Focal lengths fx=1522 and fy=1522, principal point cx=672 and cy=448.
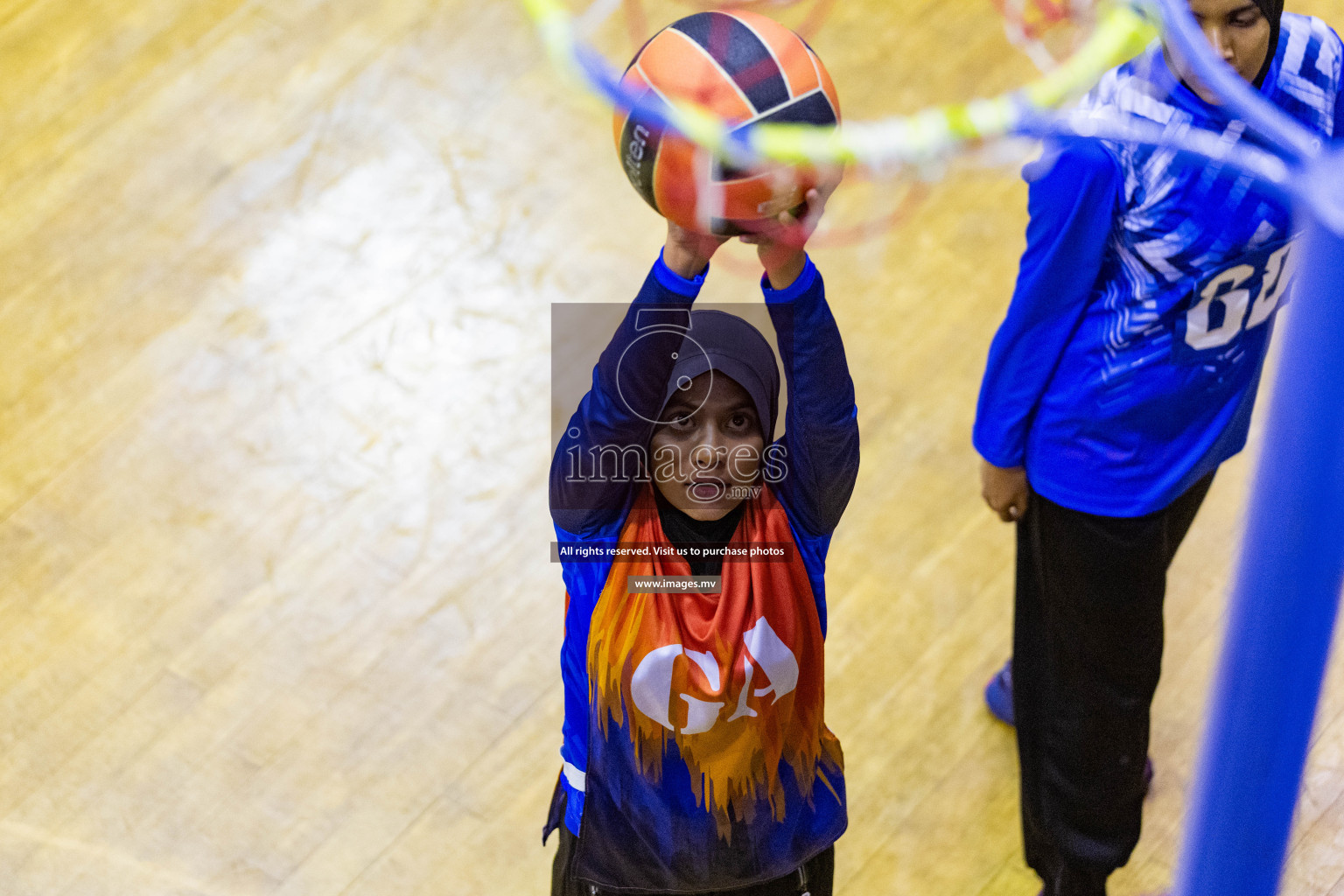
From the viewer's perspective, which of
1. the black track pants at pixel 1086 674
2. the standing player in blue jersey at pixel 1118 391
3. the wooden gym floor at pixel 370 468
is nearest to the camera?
the standing player in blue jersey at pixel 1118 391

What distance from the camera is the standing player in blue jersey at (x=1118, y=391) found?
1606 millimetres

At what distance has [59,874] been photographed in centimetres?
223

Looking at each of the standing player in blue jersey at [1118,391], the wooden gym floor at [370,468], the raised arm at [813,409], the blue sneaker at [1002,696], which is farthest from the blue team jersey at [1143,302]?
the wooden gym floor at [370,468]

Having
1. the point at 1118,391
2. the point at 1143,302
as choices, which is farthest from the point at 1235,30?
the point at 1118,391

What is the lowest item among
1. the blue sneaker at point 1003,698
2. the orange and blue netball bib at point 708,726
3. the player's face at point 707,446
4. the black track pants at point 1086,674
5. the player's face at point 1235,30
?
the blue sneaker at point 1003,698

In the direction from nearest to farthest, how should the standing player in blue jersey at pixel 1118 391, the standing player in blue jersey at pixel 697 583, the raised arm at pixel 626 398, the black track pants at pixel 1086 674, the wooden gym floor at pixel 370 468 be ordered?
the raised arm at pixel 626 398, the standing player in blue jersey at pixel 697 583, the standing player in blue jersey at pixel 1118 391, the black track pants at pixel 1086 674, the wooden gym floor at pixel 370 468

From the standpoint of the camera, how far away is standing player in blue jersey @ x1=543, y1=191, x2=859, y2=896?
1408mm

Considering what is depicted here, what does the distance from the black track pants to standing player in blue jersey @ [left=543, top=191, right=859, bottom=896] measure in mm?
507

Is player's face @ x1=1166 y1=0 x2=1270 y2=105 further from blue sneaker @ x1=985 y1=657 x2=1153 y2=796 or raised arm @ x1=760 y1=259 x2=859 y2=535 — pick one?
blue sneaker @ x1=985 y1=657 x2=1153 y2=796

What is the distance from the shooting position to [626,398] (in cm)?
138

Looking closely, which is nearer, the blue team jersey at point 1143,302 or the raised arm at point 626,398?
the raised arm at point 626,398

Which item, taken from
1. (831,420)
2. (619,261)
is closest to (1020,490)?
Result: (831,420)

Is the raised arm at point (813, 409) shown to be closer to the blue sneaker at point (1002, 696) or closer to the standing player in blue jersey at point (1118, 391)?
the standing player in blue jersey at point (1118, 391)

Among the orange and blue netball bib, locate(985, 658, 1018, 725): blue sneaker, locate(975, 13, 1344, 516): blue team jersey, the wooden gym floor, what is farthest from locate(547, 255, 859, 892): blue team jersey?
locate(985, 658, 1018, 725): blue sneaker
